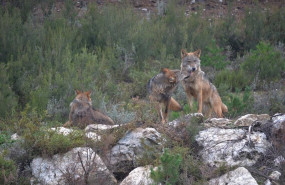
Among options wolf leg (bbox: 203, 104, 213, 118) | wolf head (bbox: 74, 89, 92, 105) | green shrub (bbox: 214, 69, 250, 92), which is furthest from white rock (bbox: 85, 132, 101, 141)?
green shrub (bbox: 214, 69, 250, 92)

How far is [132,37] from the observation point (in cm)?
1394

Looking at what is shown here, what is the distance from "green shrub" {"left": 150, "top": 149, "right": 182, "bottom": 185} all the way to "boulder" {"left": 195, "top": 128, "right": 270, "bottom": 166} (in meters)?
0.90

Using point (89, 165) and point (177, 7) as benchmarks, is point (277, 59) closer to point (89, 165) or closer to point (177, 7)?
point (177, 7)

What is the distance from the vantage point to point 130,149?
6988 mm

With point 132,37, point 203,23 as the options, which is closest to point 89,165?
point 132,37

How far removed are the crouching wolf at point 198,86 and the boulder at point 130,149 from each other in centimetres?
309

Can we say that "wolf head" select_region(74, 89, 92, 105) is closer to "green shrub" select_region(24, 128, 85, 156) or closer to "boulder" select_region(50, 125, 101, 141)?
"boulder" select_region(50, 125, 101, 141)

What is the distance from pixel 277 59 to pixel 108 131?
7954 mm

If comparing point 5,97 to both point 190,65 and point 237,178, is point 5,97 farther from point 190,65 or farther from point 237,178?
point 237,178

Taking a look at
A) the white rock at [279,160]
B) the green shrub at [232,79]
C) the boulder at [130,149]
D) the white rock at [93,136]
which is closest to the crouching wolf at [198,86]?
the green shrub at [232,79]

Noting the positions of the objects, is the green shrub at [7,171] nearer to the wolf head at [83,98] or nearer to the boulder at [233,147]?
the wolf head at [83,98]

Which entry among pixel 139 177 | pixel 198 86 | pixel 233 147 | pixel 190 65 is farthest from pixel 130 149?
pixel 190 65

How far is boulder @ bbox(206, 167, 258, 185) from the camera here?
592 centimetres

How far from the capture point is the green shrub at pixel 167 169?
5.73 metres
